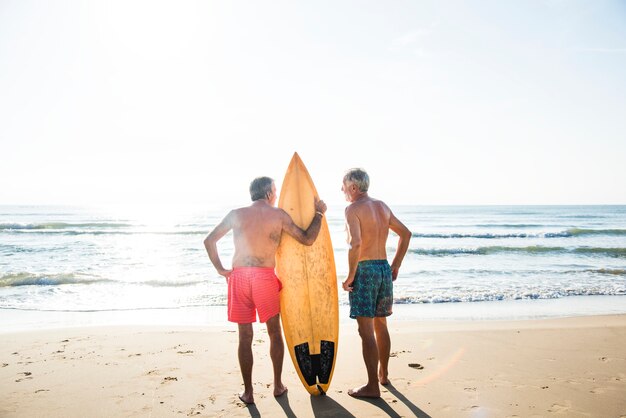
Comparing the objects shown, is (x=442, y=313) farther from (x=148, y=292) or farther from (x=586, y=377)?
(x=148, y=292)

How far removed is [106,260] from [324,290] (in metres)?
11.9

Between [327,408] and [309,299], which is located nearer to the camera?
[327,408]

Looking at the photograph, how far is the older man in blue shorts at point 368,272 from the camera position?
334 cm

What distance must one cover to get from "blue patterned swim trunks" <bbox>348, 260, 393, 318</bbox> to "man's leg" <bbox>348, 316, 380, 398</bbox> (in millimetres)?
84

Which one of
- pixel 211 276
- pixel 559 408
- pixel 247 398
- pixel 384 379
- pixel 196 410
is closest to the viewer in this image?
pixel 559 408

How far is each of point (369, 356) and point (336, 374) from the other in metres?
0.89

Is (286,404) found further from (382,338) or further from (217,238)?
(217,238)

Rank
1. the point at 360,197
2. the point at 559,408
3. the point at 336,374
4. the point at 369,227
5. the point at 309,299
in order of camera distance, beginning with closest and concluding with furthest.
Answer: the point at 559,408 < the point at 369,227 < the point at 360,197 < the point at 309,299 < the point at 336,374

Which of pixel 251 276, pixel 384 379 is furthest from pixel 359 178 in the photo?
pixel 384 379

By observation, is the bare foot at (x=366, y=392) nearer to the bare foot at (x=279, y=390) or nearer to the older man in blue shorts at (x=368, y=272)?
the older man in blue shorts at (x=368, y=272)

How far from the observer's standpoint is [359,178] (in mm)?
3533

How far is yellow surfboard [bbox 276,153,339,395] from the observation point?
3.71 meters

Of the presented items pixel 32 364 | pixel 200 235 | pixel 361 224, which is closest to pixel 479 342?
pixel 361 224

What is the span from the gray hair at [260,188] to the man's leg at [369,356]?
1.37m
